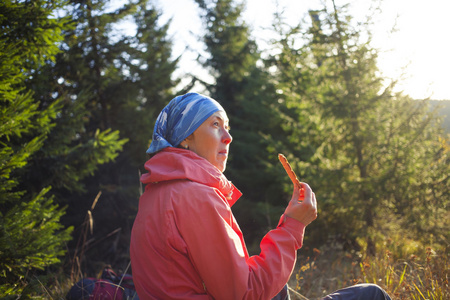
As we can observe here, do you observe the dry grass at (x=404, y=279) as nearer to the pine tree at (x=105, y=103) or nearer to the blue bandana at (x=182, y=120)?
the blue bandana at (x=182, y=120)

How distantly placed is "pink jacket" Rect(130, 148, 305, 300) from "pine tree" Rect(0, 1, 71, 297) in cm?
200

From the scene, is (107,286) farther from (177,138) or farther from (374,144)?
(374,144)

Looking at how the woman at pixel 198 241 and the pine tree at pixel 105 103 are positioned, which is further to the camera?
the pine tree at pixel 105 103

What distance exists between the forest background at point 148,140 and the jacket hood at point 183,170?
189 cm

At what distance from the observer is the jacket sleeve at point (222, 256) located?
55.7 inches

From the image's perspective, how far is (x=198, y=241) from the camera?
1434 millimetres

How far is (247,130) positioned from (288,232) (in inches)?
434

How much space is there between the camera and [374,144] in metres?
5.45

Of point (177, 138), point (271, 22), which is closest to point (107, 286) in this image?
point (177, 138)

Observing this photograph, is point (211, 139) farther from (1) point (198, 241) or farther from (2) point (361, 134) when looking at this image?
(2) point (361, 134)

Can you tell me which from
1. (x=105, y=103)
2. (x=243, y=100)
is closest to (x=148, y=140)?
(x=105, y=103)

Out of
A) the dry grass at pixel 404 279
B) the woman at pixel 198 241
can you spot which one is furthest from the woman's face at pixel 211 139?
the dry grass at pixel 404 279

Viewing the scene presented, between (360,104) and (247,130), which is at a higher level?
(360,104)

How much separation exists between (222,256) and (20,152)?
3.07m
